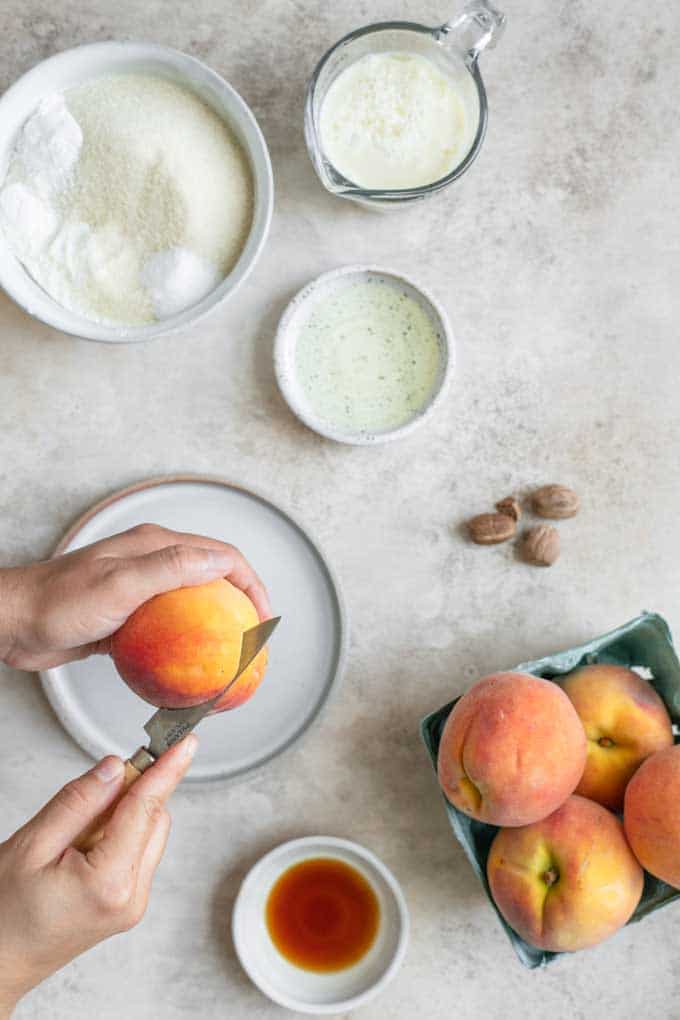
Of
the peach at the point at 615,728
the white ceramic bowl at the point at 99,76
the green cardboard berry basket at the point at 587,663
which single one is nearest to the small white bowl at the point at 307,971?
the green cardboard berry basket at the point at 587,663

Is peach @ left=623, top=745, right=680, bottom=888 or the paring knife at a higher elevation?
the paring knife

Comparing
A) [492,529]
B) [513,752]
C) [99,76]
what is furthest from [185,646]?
[99,76]

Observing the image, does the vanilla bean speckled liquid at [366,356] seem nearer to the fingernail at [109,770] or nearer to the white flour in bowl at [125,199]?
the white flour in bowl at [125,199]

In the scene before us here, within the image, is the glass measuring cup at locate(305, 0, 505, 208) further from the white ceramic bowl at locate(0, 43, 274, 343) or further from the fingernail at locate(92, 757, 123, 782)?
the fingernail at locate(92, 757, 123, 782)

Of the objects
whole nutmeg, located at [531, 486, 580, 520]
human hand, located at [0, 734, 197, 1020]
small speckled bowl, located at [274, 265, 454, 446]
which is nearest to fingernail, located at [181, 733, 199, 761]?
human hand, located at [0, 734, 197, 1020]

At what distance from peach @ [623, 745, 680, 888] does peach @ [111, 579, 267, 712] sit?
0.39 metres

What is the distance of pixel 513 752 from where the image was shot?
0.86 meters

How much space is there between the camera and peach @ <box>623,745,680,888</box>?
87 centimetres

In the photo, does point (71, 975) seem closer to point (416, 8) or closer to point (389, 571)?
point (389, 571)

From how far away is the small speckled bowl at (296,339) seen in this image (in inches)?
40.3

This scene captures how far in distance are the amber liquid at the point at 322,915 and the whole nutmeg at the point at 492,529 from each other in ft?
1.26

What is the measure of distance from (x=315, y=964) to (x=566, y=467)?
614 mm

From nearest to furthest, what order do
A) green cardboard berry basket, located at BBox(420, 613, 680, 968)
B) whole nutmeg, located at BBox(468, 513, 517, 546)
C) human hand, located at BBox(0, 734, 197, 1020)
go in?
human hand, located at BBox(0, 734, 197, 1020)
green cardboard berry basket, located at BBox(420, 613, 680, 968)
whole nutmeg, located at BBox(468, 513, 517, 546)

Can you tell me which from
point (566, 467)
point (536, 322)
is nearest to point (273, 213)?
point (536, 322)
